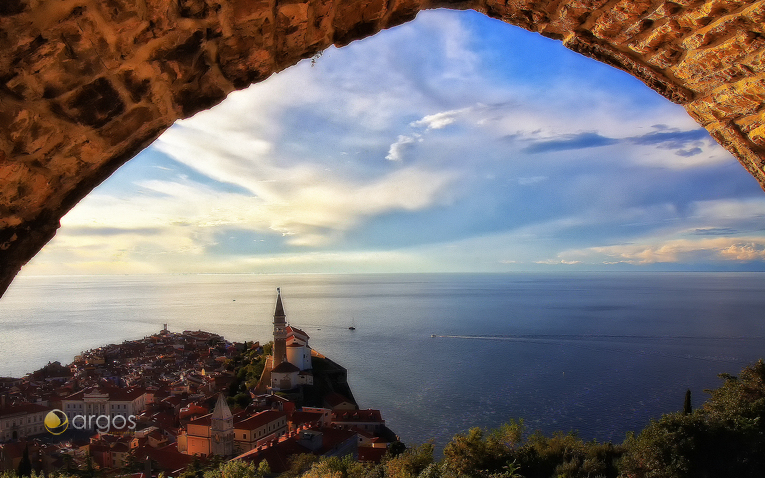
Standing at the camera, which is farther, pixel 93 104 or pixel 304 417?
pixel 304 417

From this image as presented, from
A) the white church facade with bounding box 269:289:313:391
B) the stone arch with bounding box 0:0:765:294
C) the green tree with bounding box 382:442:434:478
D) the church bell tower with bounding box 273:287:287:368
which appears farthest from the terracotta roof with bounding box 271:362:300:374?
the stone arch with bounding box 0:0:765:294

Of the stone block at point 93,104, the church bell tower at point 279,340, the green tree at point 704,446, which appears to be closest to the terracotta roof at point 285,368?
the church bell tower at point 279,340

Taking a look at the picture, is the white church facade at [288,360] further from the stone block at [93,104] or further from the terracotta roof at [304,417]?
the stone block at [93,104]

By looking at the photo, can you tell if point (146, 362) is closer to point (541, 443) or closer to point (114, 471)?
point (114, 471)

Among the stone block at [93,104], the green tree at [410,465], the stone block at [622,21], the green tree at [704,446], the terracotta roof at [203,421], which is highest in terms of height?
the stone block at [622,21]

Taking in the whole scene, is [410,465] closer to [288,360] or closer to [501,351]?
[288,360]

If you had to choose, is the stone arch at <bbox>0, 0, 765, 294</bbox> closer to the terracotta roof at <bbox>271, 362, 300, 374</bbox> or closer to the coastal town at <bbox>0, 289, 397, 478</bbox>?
the coastal town at <bbox>0, 289, 397, 478</bbox>

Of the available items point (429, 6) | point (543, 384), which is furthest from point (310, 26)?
point (543, 384)

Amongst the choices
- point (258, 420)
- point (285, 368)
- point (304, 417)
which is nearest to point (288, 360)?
point (285, 368)
